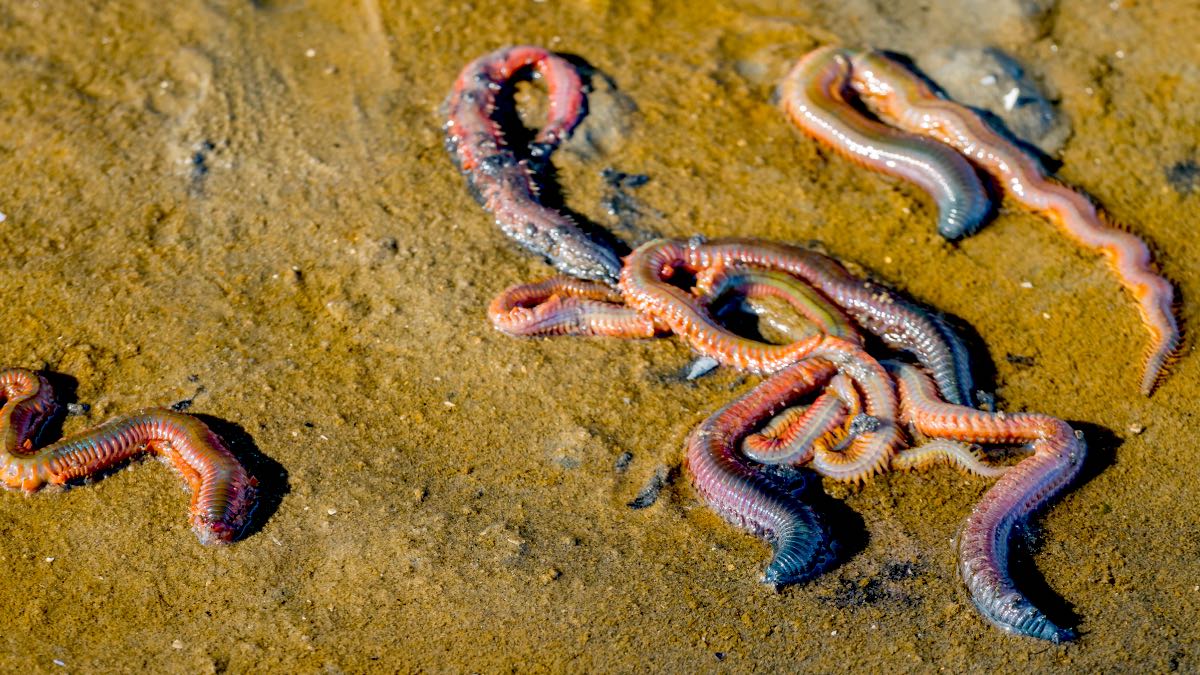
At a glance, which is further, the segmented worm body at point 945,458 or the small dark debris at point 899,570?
the segmented worm body at point 945,458

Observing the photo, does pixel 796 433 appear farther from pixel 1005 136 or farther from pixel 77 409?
pixel 77 409

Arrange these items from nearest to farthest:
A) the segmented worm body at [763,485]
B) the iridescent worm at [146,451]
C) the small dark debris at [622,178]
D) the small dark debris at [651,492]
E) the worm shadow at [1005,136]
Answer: the segmented worm body at [763,485]
the iridescent worm at [146,451]
the small dark debris at [651,492]
the small dark debris at [622,178]
the worm shadow at [1005,136]

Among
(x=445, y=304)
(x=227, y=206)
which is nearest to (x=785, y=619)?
(x=445, y=304)

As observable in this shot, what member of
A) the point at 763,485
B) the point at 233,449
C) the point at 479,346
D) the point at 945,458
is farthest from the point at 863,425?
the point at 233,449

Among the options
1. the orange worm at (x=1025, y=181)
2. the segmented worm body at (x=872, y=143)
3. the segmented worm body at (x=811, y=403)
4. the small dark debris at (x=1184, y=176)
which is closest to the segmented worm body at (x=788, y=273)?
the segmented worm body at (x=811, y=403)

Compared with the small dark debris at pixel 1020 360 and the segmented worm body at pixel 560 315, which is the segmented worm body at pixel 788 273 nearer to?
the segmented worm body at pixel 560 315

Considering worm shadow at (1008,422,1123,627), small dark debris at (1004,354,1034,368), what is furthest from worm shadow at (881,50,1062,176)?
worm shadow at (1008,422,1123,627)

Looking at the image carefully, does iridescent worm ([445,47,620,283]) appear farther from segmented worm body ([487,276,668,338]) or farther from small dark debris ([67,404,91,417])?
small dark debris ([67,404,91,417])
